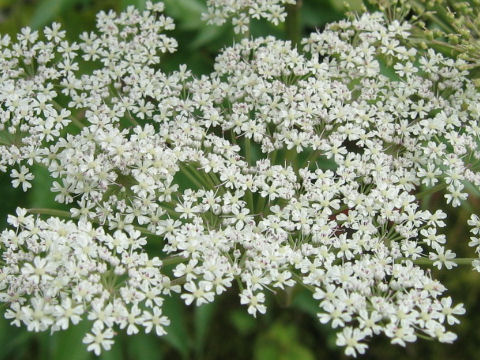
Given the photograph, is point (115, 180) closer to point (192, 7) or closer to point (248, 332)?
point (192, 7)

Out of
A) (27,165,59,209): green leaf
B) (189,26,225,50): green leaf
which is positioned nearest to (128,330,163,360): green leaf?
(27,165,59,209): green leaf

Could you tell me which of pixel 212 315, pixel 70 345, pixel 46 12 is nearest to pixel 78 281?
pixel 70 345

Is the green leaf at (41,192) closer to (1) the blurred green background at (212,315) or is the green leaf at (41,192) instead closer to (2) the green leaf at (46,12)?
(1) the blurred green background at (212,315)

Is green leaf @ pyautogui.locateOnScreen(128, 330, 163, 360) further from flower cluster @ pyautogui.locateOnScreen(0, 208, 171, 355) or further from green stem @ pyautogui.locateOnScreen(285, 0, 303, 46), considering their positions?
green stem @ pyautogui.locateOnScreen(285, 0, 303, 46)

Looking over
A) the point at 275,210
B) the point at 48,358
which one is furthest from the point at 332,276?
the point at 48,358

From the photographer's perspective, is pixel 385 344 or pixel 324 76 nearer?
pixel 324 76
